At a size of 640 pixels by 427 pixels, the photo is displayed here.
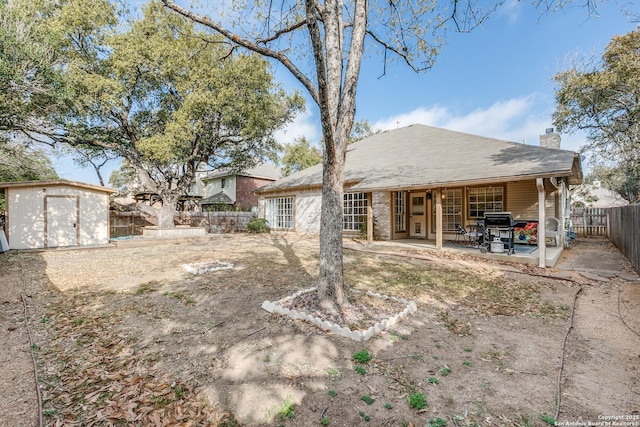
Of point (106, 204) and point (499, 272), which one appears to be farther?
point (106, 204)

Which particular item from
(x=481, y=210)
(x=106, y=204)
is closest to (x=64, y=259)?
(x=106, y=204)

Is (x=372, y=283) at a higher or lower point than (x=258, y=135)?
lower

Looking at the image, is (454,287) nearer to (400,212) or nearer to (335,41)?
(335,41)

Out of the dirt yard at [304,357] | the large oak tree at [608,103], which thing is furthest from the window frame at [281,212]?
the large oak tree at [608,103]

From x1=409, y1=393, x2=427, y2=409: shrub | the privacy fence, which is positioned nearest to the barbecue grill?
x1=409, y1=393, x2=427, y2=409: shrub

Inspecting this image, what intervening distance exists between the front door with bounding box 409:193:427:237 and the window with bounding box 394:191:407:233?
0.29 meters

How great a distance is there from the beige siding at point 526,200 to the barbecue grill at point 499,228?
2203 mm

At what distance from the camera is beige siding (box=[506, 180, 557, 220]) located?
32.1 feet

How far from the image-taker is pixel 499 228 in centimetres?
820

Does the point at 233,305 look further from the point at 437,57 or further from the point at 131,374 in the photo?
the point at 437,57

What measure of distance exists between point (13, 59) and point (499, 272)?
15.0m

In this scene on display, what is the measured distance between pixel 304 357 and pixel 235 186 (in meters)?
24.5

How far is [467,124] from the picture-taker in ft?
71.5

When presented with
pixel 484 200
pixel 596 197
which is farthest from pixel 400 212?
pixel 596 197
